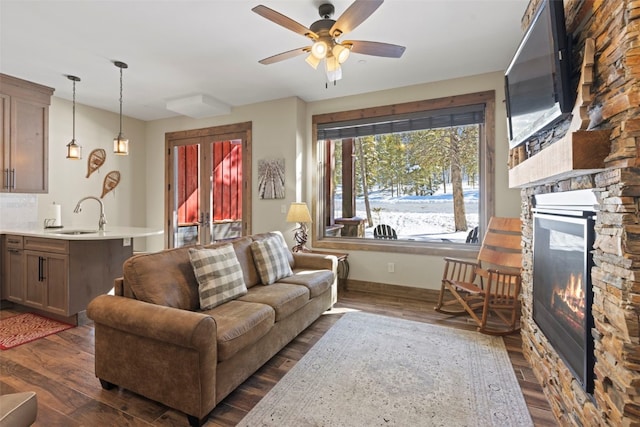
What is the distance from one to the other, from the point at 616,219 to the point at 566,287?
678 millimetres

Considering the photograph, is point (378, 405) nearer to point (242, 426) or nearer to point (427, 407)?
point (427, 407)

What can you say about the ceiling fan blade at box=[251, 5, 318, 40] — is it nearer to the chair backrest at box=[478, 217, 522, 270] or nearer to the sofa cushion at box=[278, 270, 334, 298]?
the sofa cushion at box=[278, 270, 334, 298]

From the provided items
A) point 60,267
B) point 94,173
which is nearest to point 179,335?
point 60,267

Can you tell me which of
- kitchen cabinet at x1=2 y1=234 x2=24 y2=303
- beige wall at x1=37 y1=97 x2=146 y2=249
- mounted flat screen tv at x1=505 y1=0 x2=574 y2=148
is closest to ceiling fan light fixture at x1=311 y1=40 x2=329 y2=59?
mounted flat screen tv at x1=505 y1=0 x2=574 y2=148

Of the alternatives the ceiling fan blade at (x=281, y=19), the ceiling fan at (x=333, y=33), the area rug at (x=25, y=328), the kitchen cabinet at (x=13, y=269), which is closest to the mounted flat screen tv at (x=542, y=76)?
the ceiling fan at (x=333, y=33)

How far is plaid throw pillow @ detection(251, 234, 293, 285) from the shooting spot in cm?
293

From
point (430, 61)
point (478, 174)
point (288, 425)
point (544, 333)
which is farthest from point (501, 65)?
point (288, 425)

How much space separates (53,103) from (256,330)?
4803mm

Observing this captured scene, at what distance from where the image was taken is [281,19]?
2062 mm

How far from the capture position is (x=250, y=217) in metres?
4.85

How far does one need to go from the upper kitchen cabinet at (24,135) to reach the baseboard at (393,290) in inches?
174

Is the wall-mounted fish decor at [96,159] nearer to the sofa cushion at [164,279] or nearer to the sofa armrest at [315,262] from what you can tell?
the sofa cushion at [164,279]

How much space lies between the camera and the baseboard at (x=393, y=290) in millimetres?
3895

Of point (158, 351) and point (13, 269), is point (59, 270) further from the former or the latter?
point (158, 351)
